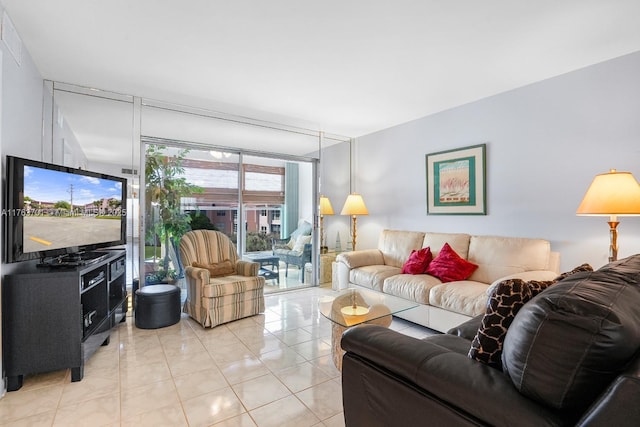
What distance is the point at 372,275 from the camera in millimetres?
3764

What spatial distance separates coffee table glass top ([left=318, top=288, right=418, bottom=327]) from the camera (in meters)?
2.35

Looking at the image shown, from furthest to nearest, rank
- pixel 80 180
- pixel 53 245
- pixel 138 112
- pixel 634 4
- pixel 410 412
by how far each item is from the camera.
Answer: pixel 138 112
pixel 80 180
pixel 53 245
pixel 634 4
pixel 410 412

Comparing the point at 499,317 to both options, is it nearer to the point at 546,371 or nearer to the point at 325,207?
the point at 546,371

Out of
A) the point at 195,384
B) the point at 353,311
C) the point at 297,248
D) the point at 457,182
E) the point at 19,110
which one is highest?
the point at 19,110

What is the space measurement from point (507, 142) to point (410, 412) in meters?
3.15

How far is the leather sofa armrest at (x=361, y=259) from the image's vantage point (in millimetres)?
4157

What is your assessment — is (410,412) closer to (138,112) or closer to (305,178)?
(138,112)

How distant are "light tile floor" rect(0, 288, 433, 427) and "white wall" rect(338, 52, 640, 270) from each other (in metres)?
1.52

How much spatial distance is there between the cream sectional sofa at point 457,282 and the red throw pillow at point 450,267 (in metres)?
0.08

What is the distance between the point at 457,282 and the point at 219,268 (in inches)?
104

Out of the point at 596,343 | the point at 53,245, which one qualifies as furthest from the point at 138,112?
the point at 596,343

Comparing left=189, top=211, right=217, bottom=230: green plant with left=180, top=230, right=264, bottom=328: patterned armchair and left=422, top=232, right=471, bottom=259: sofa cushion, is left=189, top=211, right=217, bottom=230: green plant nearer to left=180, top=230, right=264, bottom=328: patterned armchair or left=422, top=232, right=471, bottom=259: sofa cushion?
left=180, top=230, right=264, bottom=328: patterned armchair

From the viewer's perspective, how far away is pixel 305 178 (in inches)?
208

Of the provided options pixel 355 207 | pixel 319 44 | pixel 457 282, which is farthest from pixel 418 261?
pixel 319 44
